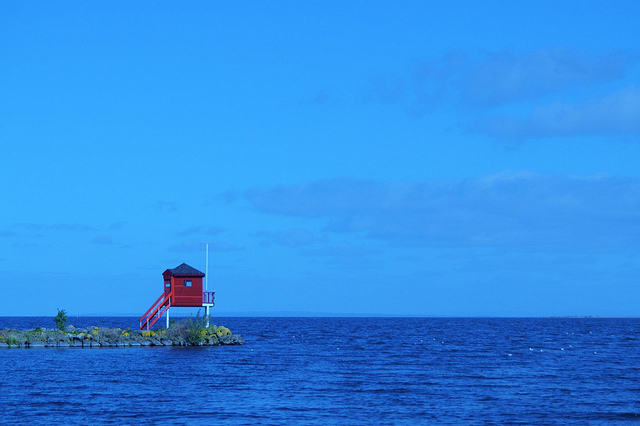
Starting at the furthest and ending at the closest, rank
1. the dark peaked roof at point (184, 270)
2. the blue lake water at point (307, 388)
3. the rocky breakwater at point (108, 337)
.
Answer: the dark peaked roof at point (184, 270) < the rocky breakwater at point (108, 337) < the blue lake water at point (307, 388)

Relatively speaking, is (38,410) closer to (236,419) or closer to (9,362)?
(236,419)

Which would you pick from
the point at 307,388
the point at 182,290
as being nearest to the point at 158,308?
the point at 182,290

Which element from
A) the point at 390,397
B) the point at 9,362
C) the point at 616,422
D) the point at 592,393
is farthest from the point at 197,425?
the point at 9,362

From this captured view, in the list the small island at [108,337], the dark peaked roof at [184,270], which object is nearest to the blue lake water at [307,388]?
the small island at [108,337]

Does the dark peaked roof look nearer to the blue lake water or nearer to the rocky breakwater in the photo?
the rocky breakwater

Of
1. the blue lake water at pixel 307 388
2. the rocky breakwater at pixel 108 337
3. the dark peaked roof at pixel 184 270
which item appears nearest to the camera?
the blue lake water at pixel 307 388

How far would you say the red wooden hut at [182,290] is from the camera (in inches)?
2667

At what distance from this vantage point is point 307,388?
3809 centimetres

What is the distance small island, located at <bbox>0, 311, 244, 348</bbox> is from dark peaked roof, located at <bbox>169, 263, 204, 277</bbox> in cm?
432

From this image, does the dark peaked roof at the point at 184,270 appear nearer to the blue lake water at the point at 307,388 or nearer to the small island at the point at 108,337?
the small island at the point at 108,337

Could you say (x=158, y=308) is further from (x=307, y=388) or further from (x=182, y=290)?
(x=307, y=388)

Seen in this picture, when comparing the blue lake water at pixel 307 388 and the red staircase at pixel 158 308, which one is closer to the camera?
the blue lake water at pixel 307 388

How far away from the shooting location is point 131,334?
214 feet

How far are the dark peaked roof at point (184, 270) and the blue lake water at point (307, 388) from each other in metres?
9.69
